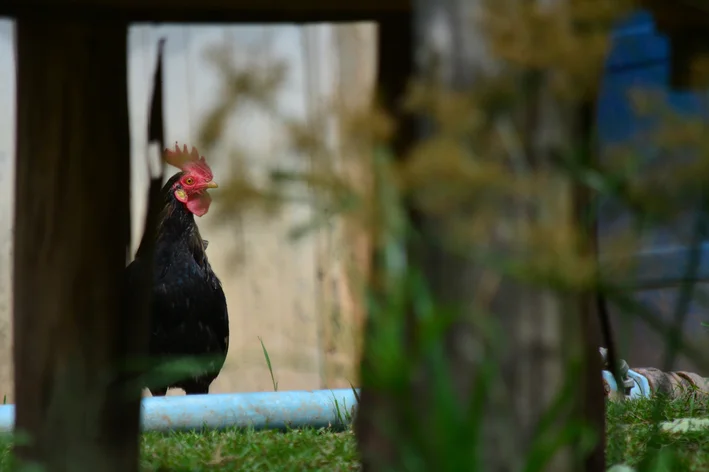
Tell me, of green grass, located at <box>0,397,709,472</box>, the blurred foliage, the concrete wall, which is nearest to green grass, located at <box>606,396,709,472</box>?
green grass, located at <box>0,397,709,472</box>

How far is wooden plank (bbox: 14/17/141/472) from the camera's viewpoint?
136cm

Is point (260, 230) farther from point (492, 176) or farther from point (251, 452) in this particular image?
point (492, 176)

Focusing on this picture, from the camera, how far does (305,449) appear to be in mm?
2109

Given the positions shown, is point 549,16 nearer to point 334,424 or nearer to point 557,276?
point 557,276

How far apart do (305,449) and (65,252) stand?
2.97 ft

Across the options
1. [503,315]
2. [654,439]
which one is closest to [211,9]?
[503,315]

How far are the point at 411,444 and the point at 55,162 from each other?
664 mm

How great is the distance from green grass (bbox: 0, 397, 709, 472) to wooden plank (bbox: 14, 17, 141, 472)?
0.36 metres

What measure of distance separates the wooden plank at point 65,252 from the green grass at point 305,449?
0.36 meters

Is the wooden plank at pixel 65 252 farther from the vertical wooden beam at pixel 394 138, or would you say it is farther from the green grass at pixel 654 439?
the green grass at pixel 654 439

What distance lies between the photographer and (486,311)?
1080mm

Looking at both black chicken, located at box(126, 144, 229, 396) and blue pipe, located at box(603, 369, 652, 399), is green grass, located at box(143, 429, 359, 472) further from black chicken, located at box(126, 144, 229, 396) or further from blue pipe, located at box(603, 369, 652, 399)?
black chicken, located at box(126, 144, 229, 396)

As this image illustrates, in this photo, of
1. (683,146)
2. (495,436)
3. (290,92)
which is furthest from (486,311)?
(290,92)

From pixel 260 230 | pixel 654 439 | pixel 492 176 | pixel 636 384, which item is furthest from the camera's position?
pixel 260 230
